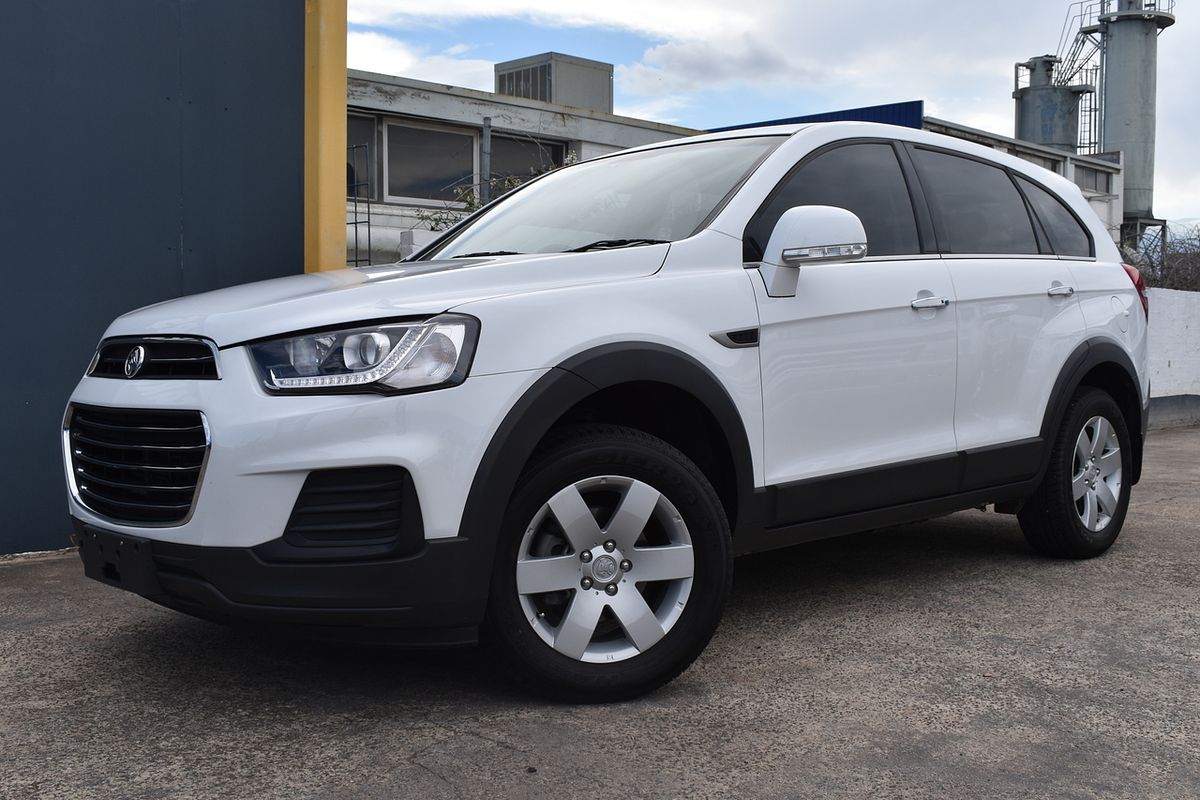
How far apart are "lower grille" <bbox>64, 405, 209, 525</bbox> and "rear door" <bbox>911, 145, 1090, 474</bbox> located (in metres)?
2.72

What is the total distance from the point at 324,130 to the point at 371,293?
3251 mm

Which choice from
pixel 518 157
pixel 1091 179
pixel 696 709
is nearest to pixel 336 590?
pixel 696 709

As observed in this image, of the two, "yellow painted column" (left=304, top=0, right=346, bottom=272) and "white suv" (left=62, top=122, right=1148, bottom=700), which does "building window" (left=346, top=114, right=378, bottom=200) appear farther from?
"white suv" (left=62, top=122, right=1148, bottom=700)

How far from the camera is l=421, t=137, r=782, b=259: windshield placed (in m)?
3.86

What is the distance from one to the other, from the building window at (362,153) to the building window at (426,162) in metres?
0.22

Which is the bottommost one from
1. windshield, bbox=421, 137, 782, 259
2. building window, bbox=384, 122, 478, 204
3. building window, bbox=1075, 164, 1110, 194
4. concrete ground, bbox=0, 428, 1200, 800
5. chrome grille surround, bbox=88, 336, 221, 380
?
concrete ground, bbox=0, 428, 1200, 800

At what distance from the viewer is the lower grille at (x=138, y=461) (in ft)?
9.76

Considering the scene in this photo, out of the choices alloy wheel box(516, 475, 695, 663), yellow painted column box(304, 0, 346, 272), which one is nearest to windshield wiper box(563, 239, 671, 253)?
alloy wheel box(516, 475, 695, 663)

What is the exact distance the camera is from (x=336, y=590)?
2889 millimetres

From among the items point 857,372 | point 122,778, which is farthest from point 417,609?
point 857,372

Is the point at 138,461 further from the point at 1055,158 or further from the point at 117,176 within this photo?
→ the point at 1055,158

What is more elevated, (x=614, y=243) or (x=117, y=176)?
(x=117, y=176)

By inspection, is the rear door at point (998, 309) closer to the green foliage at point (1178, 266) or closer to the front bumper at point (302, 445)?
the front bumper at point (302, 445)

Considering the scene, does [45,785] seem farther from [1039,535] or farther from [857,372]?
[1039,535]
